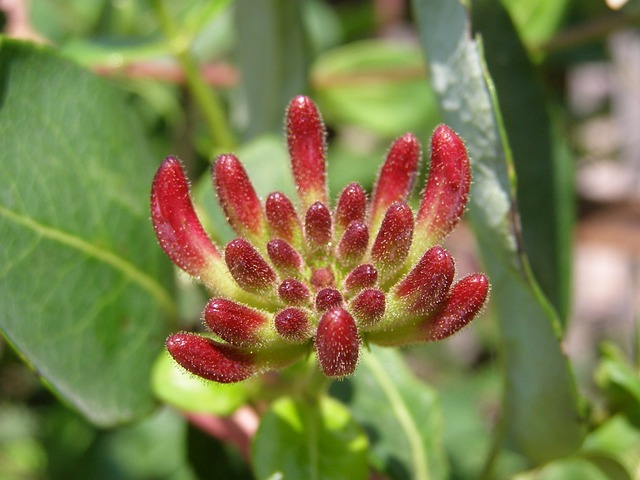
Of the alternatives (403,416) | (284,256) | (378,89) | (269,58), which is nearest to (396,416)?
(403,416)

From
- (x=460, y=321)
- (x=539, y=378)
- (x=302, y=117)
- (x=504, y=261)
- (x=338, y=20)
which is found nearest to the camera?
(x=460, y=321)

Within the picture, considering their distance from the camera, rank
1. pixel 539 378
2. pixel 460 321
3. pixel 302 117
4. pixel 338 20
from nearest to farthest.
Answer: pixel 460 321 → pixel 302 117 → pixel 539 378 → pixel 338 20

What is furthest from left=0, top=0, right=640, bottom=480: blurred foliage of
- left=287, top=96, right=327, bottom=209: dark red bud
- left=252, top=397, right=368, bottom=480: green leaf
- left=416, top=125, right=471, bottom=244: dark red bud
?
left=287, top=96, right=327, bottom=209: dark red bud

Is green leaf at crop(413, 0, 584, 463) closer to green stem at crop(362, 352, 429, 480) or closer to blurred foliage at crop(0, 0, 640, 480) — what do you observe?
blurred foliage at crop(0, 0, 640, 480)

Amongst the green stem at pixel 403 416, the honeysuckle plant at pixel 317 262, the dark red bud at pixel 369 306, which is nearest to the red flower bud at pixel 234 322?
the honeysuckle plant at pixel 317 262

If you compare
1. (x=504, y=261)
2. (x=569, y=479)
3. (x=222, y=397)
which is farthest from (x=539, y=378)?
(x=222, y=397)

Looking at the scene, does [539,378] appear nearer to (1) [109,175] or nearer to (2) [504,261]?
(2) [504,261]
